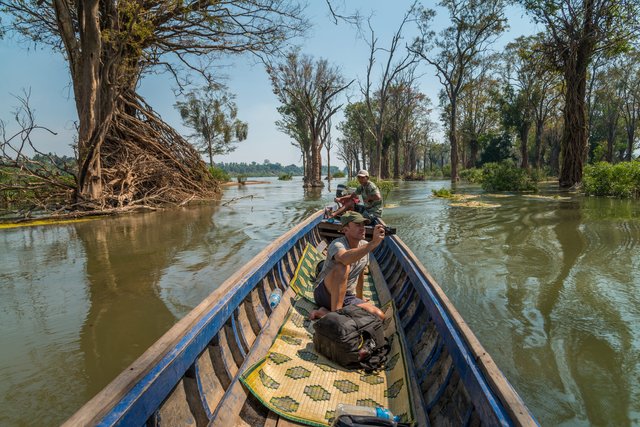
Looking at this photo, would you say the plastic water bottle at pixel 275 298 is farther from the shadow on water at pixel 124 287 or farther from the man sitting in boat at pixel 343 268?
the shadow on water at pixel 124 287

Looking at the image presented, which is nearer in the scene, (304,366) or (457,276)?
(304,366)

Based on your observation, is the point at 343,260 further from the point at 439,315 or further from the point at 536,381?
the point at 536,381

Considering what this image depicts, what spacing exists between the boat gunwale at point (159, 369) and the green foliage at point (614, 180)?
17.3m

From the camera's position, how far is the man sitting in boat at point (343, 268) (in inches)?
135

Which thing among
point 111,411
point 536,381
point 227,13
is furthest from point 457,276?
point 227,13

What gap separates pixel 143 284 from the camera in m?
6.22

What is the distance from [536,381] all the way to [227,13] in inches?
610

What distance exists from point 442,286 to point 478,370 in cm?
432

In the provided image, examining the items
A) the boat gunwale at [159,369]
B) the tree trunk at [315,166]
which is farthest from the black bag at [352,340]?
the tree trunk at [315,166]

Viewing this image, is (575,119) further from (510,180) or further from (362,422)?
(362,422)

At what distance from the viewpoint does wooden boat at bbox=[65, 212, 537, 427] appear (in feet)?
5.33

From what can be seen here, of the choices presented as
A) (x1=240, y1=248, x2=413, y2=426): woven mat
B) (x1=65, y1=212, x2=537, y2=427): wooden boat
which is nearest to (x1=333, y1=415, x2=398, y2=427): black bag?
(x1=240, y1=248, x2=413, y2=426): woven mat

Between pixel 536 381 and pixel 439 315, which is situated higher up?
pixel 439 315

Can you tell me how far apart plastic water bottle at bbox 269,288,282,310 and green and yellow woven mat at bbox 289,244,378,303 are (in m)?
0.33
